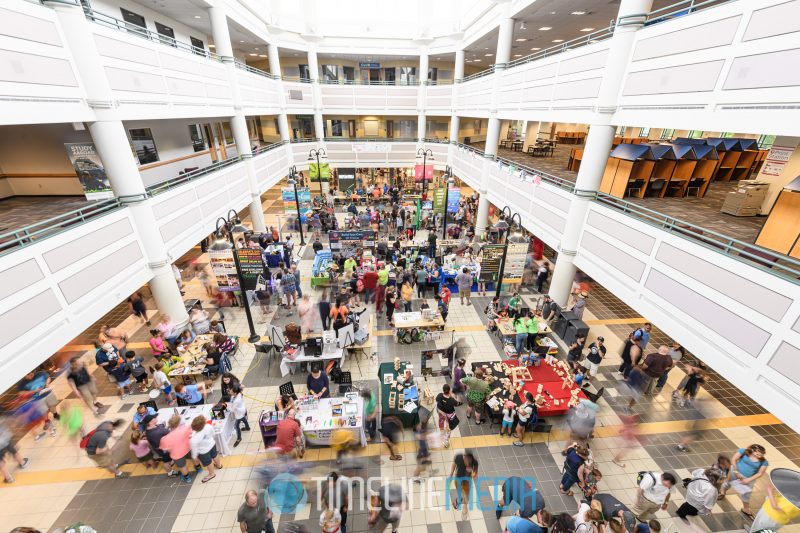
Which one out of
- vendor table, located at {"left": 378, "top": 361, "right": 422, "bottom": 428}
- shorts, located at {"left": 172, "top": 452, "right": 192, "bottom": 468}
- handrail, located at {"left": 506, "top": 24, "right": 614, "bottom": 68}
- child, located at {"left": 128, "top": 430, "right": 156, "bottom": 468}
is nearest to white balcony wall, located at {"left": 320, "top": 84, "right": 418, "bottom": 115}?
handrail, located at {"left": 506, "top": 24, "right": 614, "bottom": 68}

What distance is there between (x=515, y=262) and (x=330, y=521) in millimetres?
11064

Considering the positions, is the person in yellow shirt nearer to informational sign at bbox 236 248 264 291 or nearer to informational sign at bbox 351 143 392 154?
informational sign at bbox 236 248 264 291

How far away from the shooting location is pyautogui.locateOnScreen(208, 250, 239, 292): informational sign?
1314cm

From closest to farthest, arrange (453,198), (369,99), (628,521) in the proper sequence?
(628,521) < (453,198) < (369,99)

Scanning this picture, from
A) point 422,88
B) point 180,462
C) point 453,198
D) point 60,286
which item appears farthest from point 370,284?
point 422,88

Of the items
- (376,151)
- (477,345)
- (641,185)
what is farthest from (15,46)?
(376,151)

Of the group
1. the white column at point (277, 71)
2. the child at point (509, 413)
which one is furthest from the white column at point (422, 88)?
the child at point (509, 413)

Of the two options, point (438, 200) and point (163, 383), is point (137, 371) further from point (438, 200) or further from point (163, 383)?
point (438, 200)

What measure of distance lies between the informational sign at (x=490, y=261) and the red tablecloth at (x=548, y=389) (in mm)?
5269

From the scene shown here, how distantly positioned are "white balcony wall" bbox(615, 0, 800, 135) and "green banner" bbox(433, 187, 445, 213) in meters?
13.1

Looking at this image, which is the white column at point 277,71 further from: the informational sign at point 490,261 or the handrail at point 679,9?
the handrail at point 679,9

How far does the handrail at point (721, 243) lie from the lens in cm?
561

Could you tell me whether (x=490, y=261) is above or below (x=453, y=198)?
below

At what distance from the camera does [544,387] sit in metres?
9.45
